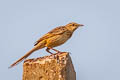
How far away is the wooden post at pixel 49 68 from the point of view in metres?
7.74

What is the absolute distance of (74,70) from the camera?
28.4 ft

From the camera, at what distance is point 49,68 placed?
307 inches

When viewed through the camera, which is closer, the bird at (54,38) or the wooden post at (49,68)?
the wooden post at (49,68)

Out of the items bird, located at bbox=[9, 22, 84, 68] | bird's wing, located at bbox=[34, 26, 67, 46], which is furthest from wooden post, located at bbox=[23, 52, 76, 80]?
bird's wing, located at bbox=[34, 26, 67, 46]

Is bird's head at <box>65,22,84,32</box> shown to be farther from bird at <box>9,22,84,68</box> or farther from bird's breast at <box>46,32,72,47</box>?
bird's breast at <box>46,32,72,47</box>

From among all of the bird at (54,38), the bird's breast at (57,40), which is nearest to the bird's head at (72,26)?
the bird at (54,38)

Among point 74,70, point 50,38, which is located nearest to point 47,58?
point 74,70

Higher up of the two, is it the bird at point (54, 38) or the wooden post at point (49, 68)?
the bird at point (54, 38)

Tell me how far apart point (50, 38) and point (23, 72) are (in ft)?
13.4

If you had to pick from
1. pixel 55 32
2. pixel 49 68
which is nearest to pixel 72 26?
pixel 55 32

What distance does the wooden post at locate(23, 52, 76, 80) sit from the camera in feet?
25.4

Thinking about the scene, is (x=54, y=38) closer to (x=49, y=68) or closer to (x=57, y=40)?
(x=57, y=40)

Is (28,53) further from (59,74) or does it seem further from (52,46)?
(59,74)

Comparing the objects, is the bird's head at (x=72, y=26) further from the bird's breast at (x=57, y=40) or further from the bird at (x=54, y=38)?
the bird's breast at (x=57, y=40)
